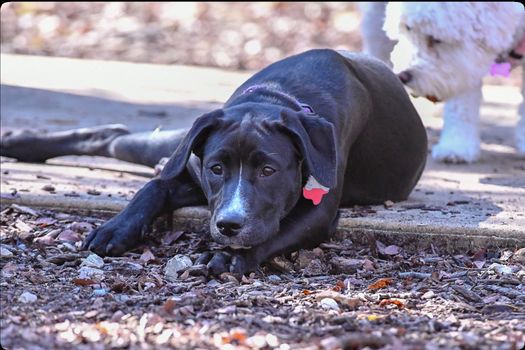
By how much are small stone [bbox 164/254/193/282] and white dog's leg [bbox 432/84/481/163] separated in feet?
10.4

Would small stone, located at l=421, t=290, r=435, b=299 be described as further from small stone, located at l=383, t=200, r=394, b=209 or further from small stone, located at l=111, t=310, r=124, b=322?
small stone, located at l=383, t=200, r=394, b=209

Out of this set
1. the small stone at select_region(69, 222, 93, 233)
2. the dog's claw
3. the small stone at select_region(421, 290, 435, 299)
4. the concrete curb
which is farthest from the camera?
the small stone at select_region(69, 222, 93, 233)

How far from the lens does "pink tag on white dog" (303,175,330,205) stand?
15.4ft

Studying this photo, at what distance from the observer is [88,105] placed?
27.5ft

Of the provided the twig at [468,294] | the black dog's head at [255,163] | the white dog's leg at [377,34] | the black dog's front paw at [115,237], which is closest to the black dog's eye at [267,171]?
the black dog's head at [255,163]

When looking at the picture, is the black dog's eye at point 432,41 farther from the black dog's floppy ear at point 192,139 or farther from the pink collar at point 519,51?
the black dog's floppy ear at point 192,139

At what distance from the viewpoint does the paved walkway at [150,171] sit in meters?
5.08

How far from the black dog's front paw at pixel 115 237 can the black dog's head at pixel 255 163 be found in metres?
0.37

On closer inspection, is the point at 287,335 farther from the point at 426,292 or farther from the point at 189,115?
the point at 189,115

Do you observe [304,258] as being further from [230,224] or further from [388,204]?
[388,204]

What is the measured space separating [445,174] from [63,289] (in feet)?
11.1

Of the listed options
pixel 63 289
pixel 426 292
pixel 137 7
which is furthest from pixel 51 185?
pixel 137 7

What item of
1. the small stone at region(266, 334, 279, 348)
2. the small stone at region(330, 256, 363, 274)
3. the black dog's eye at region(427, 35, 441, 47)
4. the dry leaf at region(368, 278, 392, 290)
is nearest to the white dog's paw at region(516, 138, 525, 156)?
the black dog's eye at region(427, 35, 441, 47)

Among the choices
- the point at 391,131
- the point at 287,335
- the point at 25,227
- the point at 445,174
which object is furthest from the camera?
the point at 445,174
